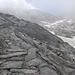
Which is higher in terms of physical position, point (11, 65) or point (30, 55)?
point (30, 55)

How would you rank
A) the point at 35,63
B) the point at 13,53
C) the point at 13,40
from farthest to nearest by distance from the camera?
the point at 13,40
the point at 13,53
the point at 35,63

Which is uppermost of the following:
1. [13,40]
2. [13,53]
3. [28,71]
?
[13,40]

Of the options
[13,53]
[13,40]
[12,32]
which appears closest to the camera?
[13,53]

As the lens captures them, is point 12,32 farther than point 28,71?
Yes

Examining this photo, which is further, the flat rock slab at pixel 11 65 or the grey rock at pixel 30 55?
the grey rock at pixel 30 55

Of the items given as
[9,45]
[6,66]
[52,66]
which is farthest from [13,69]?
[9,45]

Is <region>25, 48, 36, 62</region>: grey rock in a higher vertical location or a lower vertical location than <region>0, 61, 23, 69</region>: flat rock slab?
higher

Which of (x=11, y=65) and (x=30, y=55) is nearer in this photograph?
(x=11, y=65)

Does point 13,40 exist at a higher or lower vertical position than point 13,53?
higher

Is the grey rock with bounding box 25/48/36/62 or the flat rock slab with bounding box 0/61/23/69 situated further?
the grey rock with bounding box 25/48/36/62

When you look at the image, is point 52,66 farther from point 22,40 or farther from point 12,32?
point 12,32

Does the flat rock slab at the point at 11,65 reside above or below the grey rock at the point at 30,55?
below
